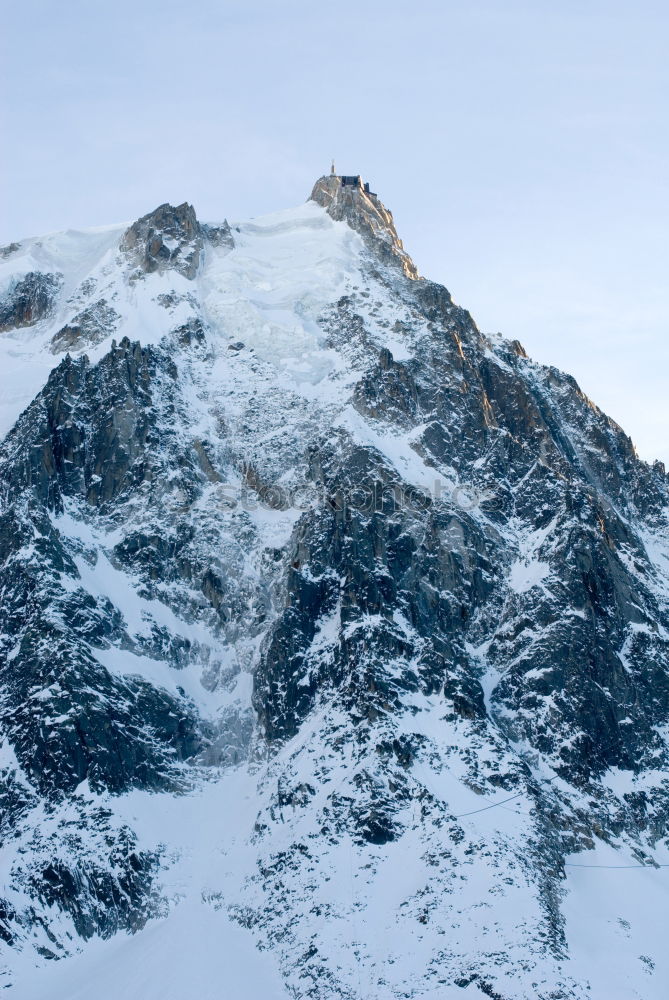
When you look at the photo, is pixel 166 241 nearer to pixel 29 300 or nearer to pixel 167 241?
pixel 167 241

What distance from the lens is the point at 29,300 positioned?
19362 centimetres

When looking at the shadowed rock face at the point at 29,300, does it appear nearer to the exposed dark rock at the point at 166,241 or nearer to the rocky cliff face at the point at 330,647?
the rocky cliff face at the point at 330,647

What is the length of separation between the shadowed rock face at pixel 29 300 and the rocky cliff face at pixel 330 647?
890 centimetres

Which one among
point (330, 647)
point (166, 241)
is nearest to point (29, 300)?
point (166, 241)

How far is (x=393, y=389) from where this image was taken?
6481 inches

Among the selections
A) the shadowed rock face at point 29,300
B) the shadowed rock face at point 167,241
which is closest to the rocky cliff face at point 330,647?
the shadowed rock face at point 167,241

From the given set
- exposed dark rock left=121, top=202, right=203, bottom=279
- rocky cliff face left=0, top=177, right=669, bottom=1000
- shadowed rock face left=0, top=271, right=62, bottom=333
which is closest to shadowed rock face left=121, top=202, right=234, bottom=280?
exposed dark rock left=121, top=202, right=203, bottom=279

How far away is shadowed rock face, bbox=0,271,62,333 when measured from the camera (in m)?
192

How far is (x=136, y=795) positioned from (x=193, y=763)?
29.8 feet

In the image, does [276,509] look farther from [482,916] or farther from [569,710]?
[482,916]

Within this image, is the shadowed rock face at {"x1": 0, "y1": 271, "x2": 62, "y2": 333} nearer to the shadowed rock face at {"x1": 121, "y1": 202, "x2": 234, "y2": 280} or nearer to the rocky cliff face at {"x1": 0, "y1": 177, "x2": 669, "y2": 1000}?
the rocky cliff face at {"x1": 0, "y1": 177, "x2": 669, "y2": 1000}

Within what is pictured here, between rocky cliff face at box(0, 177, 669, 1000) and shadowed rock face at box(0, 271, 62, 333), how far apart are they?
29.2 feet

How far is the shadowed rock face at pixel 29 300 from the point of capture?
192000mm

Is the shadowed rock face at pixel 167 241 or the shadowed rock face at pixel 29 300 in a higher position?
the shadowed rock face at pixel 167 241
